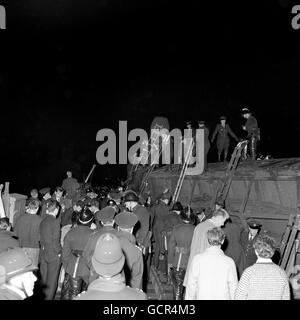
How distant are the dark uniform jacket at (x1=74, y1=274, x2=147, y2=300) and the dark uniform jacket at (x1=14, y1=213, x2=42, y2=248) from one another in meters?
4.60

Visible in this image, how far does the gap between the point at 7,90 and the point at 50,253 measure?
27.0 meters

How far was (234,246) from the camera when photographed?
6836 millimetres

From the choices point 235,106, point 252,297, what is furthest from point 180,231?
point 235,106

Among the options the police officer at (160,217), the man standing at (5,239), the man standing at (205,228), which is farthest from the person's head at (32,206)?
the man standing at (205,228)

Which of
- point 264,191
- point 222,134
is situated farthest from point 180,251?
point 222,134

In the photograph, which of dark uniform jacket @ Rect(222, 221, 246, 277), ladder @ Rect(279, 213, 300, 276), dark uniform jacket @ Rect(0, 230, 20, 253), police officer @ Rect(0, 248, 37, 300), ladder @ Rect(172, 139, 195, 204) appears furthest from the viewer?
ladder @ Rect(172, 139, 195, 204)

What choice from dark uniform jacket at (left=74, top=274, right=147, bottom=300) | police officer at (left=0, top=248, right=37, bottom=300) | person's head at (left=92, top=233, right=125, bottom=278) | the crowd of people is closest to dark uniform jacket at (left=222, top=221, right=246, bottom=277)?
the crowd of people

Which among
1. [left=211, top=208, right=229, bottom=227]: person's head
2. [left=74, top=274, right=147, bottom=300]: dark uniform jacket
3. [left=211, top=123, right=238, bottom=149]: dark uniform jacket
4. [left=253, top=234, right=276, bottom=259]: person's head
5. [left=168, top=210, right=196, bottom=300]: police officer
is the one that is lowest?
[left=168, top=210, right=196, bottom=300]: police officer

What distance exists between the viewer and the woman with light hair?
3.99 meters

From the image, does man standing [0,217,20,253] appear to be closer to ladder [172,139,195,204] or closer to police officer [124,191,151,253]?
police officer [124,191,151,253]

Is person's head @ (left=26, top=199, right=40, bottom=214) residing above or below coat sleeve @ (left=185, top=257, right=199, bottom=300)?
above

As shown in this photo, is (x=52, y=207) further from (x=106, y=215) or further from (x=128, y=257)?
(x=128, y=257)

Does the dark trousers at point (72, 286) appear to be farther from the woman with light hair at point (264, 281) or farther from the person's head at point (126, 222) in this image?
the woman with light hair at point (264, 281)

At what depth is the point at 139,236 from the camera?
314 inches
